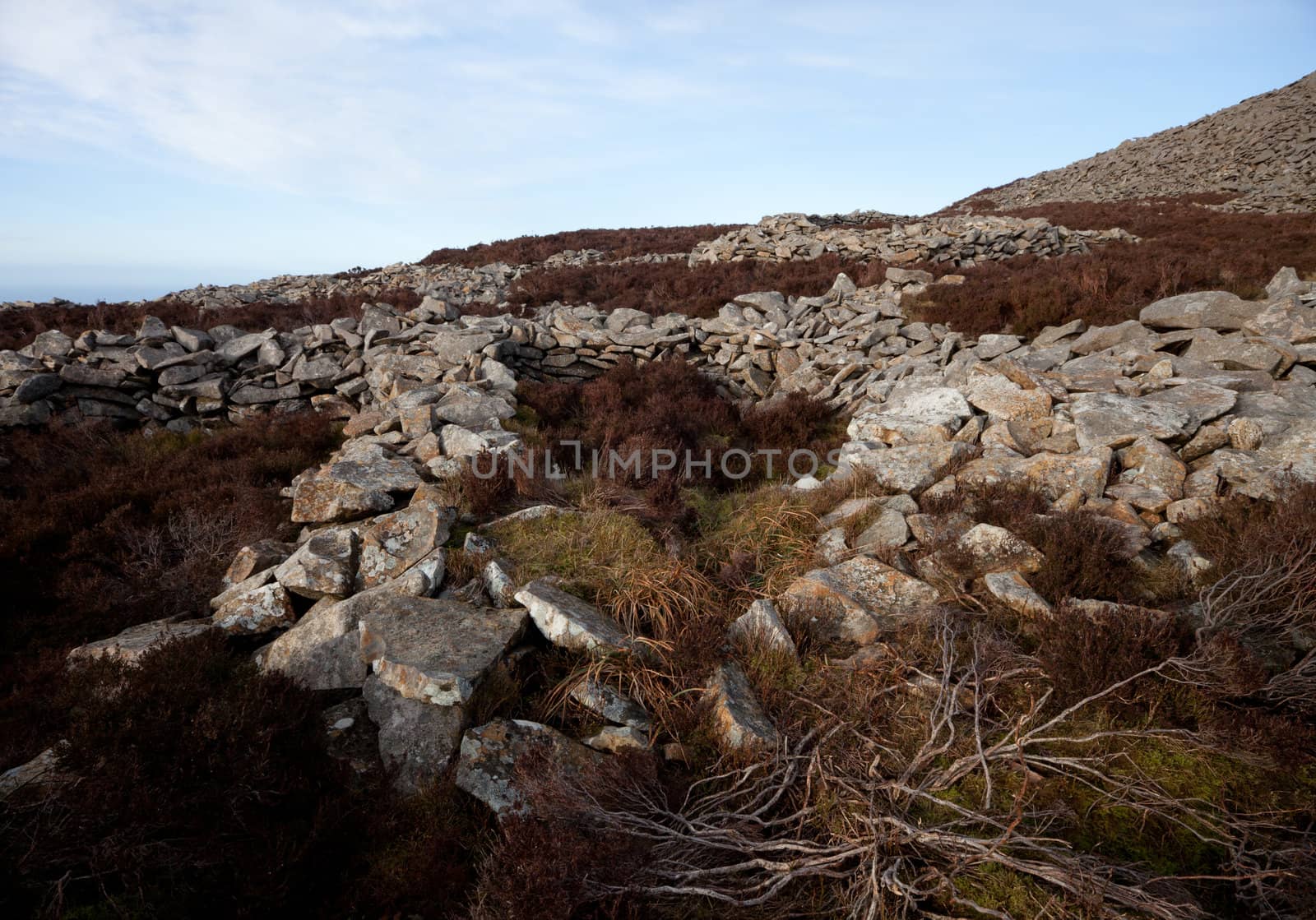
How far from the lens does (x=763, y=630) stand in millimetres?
4492

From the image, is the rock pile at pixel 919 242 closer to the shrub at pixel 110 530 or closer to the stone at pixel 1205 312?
the stone at pixel 1205 312

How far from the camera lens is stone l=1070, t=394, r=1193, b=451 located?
227 inches

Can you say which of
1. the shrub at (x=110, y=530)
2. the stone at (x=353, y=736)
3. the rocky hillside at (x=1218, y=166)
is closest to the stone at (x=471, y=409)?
the shrub at (x=110, y=530)

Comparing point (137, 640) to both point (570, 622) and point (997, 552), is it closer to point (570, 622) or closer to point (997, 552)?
point (570, 622)

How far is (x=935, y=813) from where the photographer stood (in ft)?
10.8

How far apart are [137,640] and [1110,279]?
47.0 ft

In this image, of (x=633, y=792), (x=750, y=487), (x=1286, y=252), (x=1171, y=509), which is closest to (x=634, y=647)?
(x=633, y=792)

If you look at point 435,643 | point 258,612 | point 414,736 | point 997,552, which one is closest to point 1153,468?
point 997,552

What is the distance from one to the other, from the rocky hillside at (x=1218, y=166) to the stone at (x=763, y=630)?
2953 cm

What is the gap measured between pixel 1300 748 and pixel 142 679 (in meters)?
6.46

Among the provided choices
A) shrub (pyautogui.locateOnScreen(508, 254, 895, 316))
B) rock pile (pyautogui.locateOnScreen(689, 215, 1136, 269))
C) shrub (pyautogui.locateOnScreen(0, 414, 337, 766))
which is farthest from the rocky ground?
rock pile (pyautogui.locateOnScreen(689, 215, 1136, 269))

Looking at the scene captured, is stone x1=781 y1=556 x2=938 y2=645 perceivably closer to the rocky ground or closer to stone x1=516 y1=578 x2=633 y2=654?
the rocky ground

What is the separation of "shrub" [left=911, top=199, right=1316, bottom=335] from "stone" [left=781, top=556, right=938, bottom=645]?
276 inches

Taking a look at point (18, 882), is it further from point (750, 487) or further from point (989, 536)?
point (750, 487)
